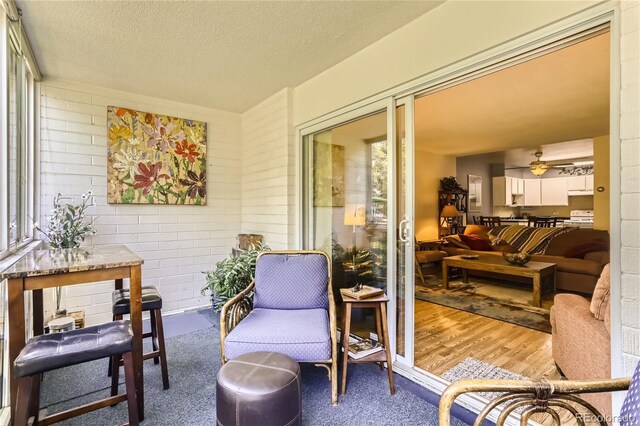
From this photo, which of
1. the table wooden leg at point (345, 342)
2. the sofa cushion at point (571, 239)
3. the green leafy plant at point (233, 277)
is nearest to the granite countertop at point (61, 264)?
the green leafy plant at point (233, 277)

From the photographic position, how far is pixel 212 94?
3615 millimetres

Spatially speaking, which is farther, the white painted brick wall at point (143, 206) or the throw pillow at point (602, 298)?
the white painted brick wall at point (143, 206)

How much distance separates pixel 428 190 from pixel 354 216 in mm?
4067

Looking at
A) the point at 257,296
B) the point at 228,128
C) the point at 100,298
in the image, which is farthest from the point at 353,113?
the point at 100,298

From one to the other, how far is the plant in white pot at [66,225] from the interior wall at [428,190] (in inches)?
207

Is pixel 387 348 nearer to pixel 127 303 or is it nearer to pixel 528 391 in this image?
pixel 528 391

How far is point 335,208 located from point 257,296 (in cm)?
119

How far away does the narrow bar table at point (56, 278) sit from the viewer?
4.75ft

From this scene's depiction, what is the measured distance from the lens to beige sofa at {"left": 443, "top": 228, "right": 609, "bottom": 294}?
4.12 meters

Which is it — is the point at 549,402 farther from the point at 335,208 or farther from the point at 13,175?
the point at 13,175

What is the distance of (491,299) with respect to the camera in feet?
13.6

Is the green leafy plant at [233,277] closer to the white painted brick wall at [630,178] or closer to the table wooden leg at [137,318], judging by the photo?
the table wooden leg at [137,318]

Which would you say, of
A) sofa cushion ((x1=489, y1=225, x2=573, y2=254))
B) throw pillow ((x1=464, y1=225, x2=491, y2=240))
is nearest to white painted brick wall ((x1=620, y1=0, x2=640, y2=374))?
sofa cushion ((x1=489, y1=225, x2=573, y2=254))

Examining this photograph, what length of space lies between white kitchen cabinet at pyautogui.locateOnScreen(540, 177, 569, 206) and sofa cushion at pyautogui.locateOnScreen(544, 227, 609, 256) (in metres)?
3.66
